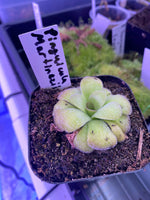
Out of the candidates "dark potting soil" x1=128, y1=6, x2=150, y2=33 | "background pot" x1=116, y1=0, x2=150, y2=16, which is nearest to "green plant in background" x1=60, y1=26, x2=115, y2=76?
"dark potting soil" x1=128, y1=6, x2=150, y2=33

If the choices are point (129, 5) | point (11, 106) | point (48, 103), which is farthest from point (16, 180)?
point (129, 5)

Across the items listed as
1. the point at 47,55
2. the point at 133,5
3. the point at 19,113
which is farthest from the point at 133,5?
the point at 19,113

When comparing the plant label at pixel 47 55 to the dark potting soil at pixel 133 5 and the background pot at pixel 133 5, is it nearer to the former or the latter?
the background pot at pixel 133 5

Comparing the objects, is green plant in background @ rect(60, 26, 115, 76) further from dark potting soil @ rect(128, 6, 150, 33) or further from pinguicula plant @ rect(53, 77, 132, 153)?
pinguicula plant @ rect(53, 77, 132, 153)

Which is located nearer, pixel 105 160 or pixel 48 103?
pixel 105 160

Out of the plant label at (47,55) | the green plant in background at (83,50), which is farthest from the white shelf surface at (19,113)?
the green plant in background at (83,50)

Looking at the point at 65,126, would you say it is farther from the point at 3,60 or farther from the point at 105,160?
the point at 3,60
